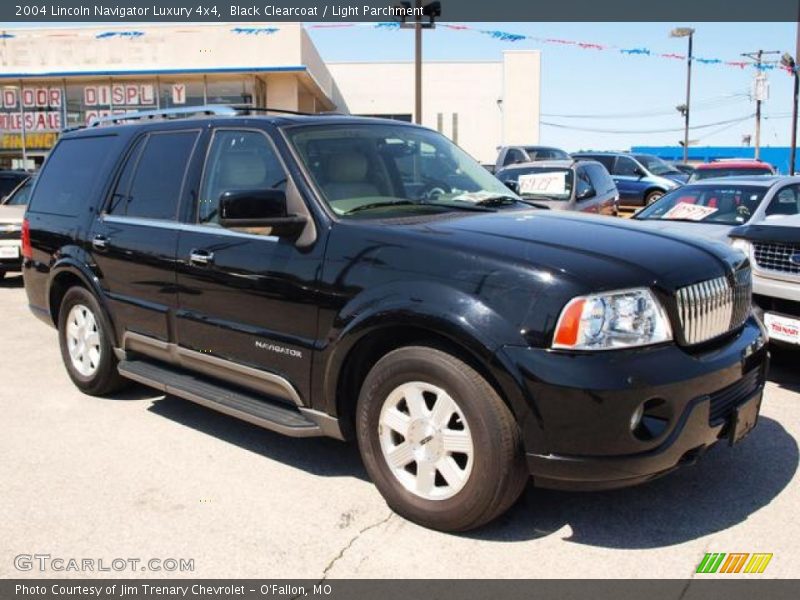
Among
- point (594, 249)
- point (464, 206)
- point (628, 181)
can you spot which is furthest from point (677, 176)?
point (594, 249)

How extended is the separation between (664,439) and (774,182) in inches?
239

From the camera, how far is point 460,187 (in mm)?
4570

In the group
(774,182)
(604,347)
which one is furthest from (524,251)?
(774,182)

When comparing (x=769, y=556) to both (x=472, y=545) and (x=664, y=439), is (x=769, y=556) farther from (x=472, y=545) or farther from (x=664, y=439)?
(x=472, y=545)

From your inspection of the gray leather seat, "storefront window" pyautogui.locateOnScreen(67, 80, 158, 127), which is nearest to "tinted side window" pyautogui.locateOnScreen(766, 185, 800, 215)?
the gray leather seat

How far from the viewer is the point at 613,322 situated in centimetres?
311

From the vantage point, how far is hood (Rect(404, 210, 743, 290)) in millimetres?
3193

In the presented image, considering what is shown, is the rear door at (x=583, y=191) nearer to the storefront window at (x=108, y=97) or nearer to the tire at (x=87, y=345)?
the tire at (x=87, y=345)

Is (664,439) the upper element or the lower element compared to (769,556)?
Result: upper

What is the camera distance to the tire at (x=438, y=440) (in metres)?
3.18

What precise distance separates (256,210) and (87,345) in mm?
2462

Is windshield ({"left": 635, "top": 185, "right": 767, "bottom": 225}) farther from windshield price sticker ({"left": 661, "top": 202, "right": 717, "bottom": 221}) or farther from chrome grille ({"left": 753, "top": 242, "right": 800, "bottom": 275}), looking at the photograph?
chrome grille ({"left": 753, "top": 242, "right": 800, "bottom": 275})

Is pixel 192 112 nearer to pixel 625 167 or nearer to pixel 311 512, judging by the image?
pixel 311 512

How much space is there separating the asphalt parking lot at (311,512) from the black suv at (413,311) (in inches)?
9.8
